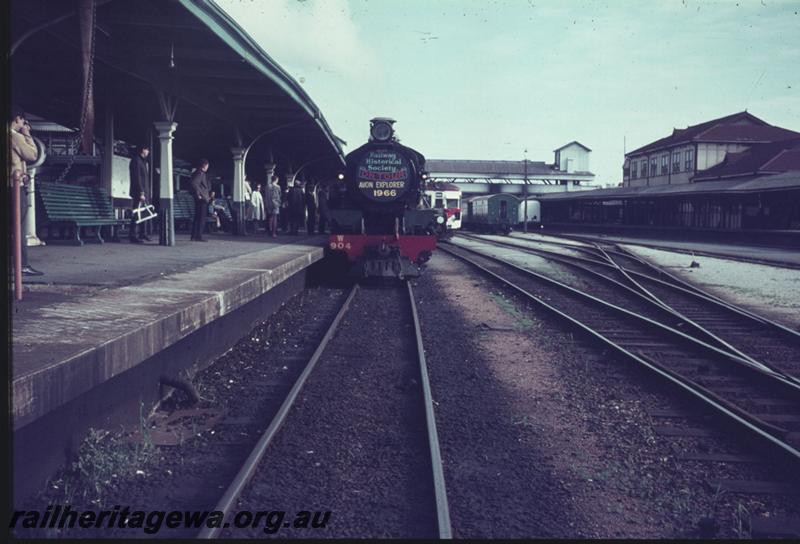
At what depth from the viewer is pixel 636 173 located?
227ft

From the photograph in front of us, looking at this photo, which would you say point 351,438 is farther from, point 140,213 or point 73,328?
point 140,213

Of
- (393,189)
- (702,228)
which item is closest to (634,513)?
(393,189)

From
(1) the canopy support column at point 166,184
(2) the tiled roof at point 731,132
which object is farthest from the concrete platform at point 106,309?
(2) the tiled roof at point 731,132

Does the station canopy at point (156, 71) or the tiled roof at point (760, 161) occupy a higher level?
the tiled roof at point (760, 161)

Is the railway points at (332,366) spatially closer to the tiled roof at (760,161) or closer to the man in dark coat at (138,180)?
the man in dark coat at (138,180)

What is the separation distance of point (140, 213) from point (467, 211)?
41.4 meters

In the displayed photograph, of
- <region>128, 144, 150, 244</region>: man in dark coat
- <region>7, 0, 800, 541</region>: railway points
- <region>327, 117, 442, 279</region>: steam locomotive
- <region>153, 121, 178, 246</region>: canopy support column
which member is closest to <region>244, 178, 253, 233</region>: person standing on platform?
<region>7, 0, 800, 541</region>: railway points

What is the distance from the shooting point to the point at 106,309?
5.50 m

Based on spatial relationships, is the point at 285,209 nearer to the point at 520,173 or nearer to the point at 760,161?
the point at 760,161

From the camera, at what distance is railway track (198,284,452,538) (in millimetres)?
3710

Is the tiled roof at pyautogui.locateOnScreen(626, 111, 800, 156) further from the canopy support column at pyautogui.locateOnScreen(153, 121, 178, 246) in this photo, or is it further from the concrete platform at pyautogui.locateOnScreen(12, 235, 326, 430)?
the concrete platform at pyautogui.locateOnScreen(12, 235, 326, 430)

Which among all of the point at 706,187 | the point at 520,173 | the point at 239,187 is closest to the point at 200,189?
the point at 239,187

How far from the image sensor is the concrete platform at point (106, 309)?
3.67 meters

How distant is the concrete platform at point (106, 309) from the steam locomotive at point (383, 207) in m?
3.36
